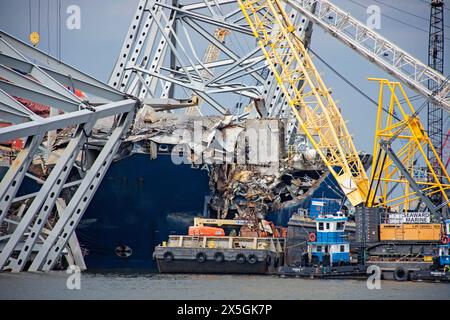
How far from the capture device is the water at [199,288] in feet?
160

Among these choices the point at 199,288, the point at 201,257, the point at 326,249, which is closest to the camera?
the point at 199,288

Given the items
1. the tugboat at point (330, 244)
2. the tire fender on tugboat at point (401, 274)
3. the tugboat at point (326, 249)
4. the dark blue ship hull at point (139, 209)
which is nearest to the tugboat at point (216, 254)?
the tugboat at point (326, 249)

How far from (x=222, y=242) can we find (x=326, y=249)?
677 centimetres

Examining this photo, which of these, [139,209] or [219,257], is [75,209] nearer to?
[219,257]

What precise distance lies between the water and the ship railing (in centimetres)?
420

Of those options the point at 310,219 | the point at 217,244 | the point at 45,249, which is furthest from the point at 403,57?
the point at 45,249

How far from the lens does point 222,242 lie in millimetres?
67688

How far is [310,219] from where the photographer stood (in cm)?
6888

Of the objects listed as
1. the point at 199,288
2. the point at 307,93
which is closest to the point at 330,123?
the point at 307,93

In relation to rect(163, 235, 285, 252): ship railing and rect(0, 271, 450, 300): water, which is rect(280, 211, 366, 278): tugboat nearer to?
rect(0, 271, 450, 300): water

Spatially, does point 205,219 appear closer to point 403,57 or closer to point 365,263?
point 365,263

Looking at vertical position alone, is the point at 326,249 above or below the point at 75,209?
Answer: below

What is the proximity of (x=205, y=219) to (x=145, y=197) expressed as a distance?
501cm
